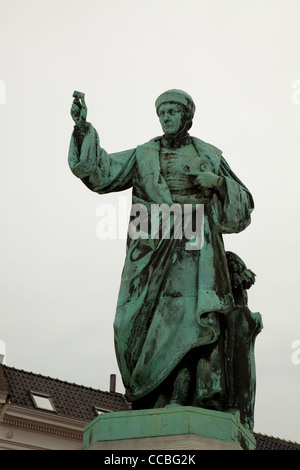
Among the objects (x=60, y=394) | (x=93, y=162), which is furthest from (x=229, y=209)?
(x=60, y=394)

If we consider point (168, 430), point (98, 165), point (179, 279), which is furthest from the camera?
point (98, 165)

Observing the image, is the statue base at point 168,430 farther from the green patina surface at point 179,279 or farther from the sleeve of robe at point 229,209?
the sleeve of robe at point 229,209

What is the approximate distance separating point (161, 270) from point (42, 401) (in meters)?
24.0

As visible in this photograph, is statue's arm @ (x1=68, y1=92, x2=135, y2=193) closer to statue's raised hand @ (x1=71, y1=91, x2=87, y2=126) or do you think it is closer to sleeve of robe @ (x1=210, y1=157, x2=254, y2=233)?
statue's raised hand @ (x1=71, y1=91, x2=87, y2=126)

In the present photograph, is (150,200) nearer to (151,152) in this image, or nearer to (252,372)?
(151,152)

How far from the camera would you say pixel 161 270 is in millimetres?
7230

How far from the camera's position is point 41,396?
100 feet

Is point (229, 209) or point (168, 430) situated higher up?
point (229, 209)

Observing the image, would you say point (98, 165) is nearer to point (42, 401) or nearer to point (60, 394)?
point (42, 401)

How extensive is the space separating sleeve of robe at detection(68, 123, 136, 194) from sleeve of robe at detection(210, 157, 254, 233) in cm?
106

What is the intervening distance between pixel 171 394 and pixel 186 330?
0.59 metres

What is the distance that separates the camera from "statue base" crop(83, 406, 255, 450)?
19.5 ft

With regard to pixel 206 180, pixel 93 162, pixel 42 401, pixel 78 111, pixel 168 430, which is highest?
pixel 42 401
